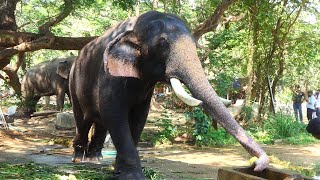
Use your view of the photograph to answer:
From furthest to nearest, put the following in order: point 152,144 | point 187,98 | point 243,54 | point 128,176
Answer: point 243,54, point 152,144, point 128,176, point 187,98

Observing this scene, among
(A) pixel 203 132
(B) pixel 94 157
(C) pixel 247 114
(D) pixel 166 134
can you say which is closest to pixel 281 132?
(C) pixel 247 114

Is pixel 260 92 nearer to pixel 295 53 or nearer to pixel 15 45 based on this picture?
pixel 295 53

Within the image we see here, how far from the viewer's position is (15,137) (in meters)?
10.7

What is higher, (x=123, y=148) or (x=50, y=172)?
(x=123, y=148)

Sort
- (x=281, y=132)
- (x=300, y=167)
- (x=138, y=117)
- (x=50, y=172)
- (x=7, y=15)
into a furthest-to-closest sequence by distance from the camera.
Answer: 1. (x=281, y=132)
2. (x=7, y=15)
3. (x=300, y=167)
4. (x=138, y=117)
5. (x=50, y=172)

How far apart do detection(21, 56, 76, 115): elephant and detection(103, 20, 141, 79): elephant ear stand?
9.56 m

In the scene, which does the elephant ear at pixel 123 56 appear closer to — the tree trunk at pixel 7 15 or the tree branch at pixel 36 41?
the tree branch at pixel 36 41

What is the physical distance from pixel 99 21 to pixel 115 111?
19.2m

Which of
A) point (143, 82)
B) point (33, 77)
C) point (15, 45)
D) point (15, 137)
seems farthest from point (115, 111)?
point (33, 77)

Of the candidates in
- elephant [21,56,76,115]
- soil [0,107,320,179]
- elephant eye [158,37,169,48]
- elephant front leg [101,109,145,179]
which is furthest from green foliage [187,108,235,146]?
elephant eye [158,37,169,48]

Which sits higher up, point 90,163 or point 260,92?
point 260,92

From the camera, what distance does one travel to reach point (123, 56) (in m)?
5.00

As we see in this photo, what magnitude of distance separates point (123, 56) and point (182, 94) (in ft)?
3.08

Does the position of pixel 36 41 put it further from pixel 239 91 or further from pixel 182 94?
pixel 239 91
